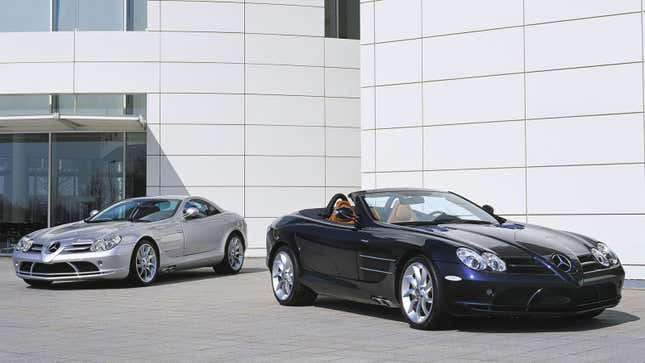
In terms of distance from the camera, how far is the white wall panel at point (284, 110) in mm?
22234

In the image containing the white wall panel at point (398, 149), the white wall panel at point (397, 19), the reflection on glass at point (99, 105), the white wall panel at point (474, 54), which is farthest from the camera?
the reflection on glass at point (99, 105)

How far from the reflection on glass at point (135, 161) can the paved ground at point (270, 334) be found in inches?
405

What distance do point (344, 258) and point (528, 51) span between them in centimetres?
742

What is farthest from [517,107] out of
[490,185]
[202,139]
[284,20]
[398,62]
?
[202,139]

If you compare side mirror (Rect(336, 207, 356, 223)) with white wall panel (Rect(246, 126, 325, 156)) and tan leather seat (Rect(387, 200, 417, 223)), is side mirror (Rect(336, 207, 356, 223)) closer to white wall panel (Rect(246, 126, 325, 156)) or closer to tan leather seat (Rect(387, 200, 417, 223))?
tan leather seat (Rect(387, 200, 417, 223))

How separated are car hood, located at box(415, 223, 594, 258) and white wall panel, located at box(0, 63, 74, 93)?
48.6ft

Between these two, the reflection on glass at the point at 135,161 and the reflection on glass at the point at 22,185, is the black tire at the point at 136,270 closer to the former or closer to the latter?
the reflection on glass at the point at 135,161

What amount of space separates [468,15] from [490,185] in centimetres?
300

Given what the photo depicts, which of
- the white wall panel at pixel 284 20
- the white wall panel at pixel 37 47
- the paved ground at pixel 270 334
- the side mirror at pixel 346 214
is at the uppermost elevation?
the white wall panel at pixel 284 20

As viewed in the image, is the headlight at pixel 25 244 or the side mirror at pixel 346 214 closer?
the side mirror at pixel 346 214

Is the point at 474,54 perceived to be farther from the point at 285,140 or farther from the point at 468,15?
the point at 285,140

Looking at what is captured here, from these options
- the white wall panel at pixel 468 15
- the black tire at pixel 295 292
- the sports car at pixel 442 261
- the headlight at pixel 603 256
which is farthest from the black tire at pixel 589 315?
the white wall panel at pixel 468 15

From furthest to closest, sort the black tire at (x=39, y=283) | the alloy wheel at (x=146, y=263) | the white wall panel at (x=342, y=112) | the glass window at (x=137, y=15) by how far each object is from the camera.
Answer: the white wall panel at (x=342, y=112) < the glass window at (x=137, y=15) < the black tire at (x=39, y=283) < the alloy wheel at (x=146, y=263)

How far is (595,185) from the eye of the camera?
14719 millimetres
